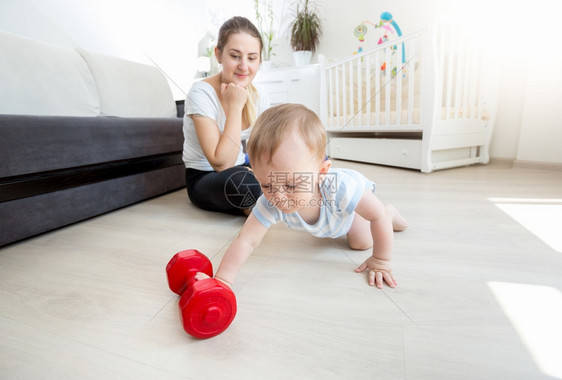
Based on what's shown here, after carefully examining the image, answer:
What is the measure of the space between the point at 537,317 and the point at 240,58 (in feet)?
3.12

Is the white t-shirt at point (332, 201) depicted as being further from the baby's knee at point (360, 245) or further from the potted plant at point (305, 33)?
the potted plant at point (305, 33)

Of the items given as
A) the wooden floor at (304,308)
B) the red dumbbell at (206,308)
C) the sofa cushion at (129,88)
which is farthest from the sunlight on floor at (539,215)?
the sofa cushion at (129,88)

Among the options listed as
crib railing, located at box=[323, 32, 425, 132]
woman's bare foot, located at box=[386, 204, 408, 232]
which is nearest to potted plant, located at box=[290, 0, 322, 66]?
crib railing, located at box=[323, 32, 425, 132]

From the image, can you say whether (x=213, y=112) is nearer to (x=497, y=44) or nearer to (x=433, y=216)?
(x=433, y=216)

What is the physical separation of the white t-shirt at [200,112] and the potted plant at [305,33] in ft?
6.09

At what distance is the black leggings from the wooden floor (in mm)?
117

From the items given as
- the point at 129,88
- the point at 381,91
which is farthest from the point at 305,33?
the point at 129,88

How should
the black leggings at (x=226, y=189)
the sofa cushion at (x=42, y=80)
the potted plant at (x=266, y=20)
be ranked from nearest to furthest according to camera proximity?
the black leggings at (x=226, y=189) → the sofa cushion at (x=42, y=80) → the potted plant at (x=266, y=20)

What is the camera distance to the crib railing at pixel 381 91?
1.78 meters

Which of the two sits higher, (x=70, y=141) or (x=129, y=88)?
(x=129, y=88)

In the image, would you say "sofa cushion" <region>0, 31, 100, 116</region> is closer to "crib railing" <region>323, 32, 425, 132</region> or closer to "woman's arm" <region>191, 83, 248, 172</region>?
"woman's arm" <region>191, 83, 248, 172</region>

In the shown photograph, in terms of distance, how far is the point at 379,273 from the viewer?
23.2 inches

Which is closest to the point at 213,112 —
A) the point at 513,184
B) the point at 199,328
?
the point at 199,328

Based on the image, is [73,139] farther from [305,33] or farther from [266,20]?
[266,20]
